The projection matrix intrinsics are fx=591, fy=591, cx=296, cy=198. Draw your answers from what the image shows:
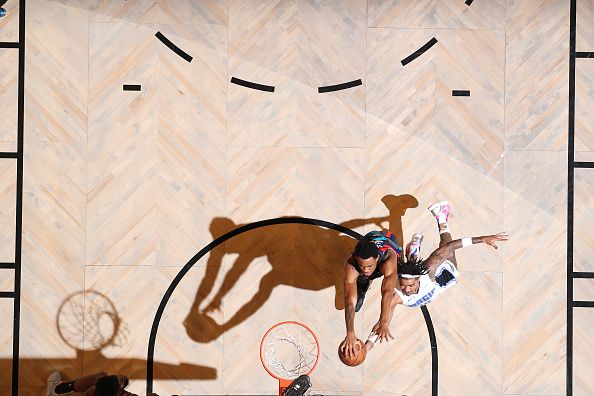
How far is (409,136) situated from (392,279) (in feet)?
5.63

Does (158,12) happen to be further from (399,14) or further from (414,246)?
(414,246)

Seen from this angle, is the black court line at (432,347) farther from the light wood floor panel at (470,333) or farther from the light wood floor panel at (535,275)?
the light wood floor panel at (535,275)

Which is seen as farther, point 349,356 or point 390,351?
point 390,351

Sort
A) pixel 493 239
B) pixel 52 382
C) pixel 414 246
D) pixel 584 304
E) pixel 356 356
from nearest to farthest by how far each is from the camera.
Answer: pixel 356 356, pixel 493 239, pixel 414 246, pixel 52 382, pixel 584 304

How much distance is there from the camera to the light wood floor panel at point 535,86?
6262mm

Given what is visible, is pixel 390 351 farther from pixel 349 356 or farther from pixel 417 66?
pixel 417 66

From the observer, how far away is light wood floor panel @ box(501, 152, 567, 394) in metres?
6.24

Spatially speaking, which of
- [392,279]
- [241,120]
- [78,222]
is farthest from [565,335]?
[78,222]

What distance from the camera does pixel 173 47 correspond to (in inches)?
247

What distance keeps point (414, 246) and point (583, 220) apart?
191cm

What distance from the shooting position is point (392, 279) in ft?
17.5

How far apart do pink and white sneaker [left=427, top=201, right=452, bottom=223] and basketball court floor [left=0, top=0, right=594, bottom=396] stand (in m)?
0.33

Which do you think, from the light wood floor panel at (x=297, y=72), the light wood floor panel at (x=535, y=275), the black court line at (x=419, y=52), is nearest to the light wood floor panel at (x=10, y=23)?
the light wood floor panel at (x=297, y=72)

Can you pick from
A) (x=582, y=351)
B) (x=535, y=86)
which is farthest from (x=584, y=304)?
(x=535, y=86)
